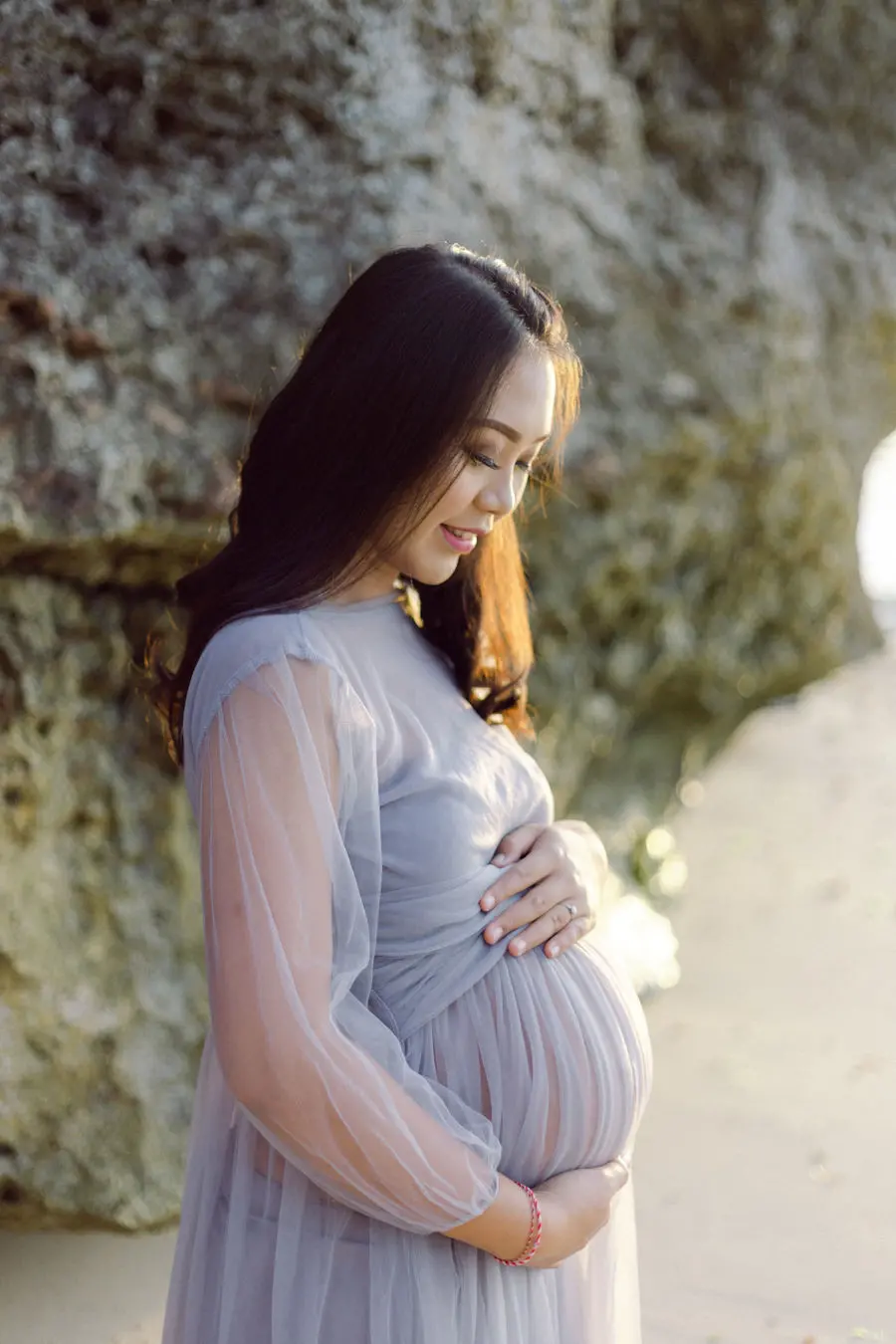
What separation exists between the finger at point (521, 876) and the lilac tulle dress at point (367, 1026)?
2 cm

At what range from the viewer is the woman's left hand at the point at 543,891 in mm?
1620

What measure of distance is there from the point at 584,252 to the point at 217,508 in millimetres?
1287

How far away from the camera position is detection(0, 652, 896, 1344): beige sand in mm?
2906

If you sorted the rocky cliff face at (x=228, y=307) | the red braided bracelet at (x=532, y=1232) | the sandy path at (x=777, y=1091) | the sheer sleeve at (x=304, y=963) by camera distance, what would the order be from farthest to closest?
the sandy path at (x=777, y=1091) < the rocky cliff face at (x=228, y=307) < the red braided bracelet at (x=532, y=1232) < the sheer sleeve at (x=304, y=963)

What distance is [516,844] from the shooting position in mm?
1698

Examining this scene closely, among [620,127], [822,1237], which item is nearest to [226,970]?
[822,1237]

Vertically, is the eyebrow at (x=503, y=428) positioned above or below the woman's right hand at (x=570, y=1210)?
above

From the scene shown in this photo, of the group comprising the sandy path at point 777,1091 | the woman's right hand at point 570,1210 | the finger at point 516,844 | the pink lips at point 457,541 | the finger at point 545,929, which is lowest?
the sandy path at point 777,1091

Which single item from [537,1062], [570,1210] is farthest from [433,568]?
[570,1210]

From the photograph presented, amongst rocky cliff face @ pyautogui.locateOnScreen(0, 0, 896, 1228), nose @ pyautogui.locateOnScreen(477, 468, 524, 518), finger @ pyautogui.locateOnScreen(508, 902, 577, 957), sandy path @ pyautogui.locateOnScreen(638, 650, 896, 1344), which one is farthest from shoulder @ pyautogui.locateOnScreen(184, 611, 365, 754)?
sandy path @ pyautogui.locateOnScreen(638, 650, 896, 1344)

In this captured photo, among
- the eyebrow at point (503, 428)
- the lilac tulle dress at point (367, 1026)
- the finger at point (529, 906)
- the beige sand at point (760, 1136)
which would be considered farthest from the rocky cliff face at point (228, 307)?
the finger at point (529, 906)

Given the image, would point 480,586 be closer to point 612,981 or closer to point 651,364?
point 612,981

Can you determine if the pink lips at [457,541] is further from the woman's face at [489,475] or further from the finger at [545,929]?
the finger at [545,929]

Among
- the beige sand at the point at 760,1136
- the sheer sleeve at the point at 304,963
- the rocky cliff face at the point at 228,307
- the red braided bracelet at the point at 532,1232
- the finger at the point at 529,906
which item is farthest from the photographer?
the beige sand at the point at 760,1136
